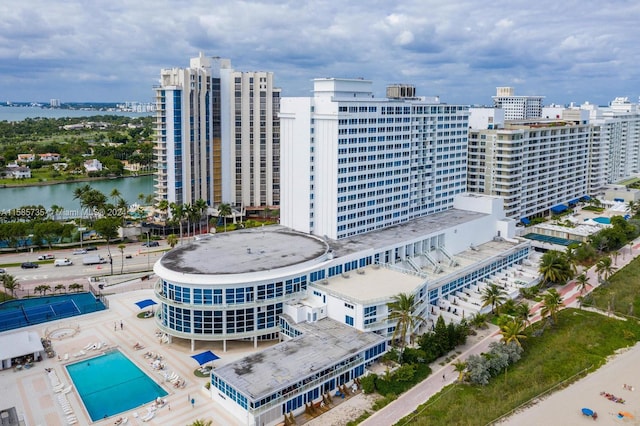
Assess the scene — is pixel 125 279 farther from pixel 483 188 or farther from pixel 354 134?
pixel 483 188

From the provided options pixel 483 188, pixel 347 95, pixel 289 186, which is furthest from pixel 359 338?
pixel 483 188

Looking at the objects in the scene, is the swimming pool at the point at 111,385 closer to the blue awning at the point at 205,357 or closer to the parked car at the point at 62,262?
the blue awning at the point at 205,357

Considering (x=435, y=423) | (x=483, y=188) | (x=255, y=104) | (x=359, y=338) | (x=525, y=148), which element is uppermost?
(x=255, y=104)

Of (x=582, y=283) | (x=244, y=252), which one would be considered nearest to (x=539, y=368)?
(x=582, y=283)

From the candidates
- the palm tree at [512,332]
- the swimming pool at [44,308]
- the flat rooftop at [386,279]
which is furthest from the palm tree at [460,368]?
the swimming pool at [44,308]

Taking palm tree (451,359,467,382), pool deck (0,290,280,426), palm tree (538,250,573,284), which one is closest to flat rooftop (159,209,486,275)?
pool deck (0,290,280,426)

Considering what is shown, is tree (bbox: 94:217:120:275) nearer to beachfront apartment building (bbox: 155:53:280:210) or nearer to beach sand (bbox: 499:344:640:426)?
beachfront apartment building (bbox: 155:53:280:210)
